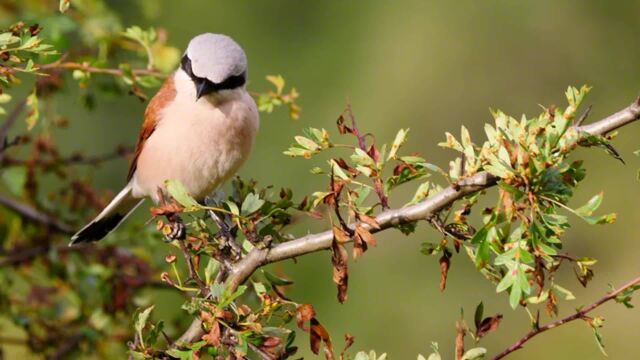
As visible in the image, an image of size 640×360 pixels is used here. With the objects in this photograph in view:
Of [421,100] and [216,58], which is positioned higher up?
[216,58]

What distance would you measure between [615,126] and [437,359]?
21.3 inches

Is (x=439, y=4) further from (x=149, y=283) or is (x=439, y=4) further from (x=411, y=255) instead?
(x=149, y=283)

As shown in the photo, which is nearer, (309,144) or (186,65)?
(309,144)

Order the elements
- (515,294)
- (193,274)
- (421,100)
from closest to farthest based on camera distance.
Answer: (515,294), (193,274), (421,100)

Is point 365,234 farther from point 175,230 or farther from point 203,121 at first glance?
point 203,121

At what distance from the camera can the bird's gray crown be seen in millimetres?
3270

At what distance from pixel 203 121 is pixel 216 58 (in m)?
0.27

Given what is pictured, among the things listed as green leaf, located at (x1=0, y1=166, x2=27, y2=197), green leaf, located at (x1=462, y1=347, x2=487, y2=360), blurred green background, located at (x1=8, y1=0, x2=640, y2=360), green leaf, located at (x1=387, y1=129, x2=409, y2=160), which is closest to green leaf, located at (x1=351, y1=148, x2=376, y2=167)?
green leaf, located at (x1=387, y1=129, x2=409, y2=160)

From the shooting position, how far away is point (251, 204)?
7.50 feet

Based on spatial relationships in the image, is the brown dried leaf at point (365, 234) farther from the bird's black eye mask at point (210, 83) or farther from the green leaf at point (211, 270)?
the bird's black eye mask at point (210, 83)

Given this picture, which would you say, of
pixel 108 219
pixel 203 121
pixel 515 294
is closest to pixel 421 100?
pixel 108 219

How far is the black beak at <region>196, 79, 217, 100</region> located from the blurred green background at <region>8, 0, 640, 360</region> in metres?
5.18

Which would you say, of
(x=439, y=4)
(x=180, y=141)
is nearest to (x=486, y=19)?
(x=439, y=4)

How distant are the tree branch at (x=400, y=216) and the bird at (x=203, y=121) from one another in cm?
121
